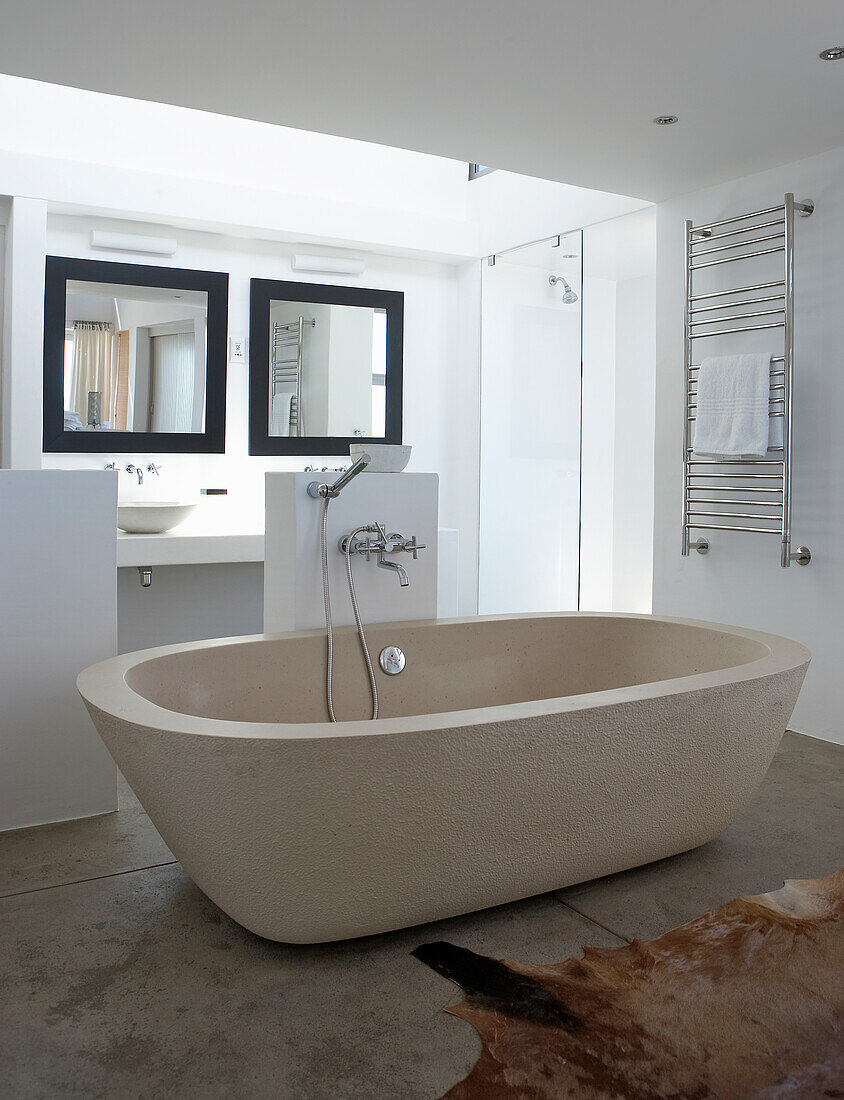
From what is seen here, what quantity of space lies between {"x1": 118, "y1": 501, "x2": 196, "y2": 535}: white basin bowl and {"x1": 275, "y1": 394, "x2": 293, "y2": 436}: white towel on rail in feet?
2.67

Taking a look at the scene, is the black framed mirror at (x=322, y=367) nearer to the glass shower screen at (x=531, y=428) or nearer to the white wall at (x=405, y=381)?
the white wall at (x=405, y=381)

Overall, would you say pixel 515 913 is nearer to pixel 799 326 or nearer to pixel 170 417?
pixel 799 326

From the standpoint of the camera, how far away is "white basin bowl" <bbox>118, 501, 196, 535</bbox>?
4266mm

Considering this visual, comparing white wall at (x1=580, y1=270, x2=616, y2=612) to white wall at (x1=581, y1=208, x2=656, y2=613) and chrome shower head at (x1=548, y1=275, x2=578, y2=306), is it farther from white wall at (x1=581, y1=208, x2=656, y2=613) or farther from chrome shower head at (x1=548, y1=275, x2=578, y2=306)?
chrome shower head at (x1=548, y1=275, x2=578, y2=306)

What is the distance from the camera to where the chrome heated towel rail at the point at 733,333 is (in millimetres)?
3697

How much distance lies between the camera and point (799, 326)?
375 centimetres

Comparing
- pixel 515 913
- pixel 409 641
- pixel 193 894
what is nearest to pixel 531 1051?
pixel 515 913

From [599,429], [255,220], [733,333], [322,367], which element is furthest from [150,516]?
[599,429]

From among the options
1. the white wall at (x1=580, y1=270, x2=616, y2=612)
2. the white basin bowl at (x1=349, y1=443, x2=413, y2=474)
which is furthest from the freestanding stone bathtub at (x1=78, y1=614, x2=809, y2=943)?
the white wall at (x1=580, y1=270, x2=616, y2=612)

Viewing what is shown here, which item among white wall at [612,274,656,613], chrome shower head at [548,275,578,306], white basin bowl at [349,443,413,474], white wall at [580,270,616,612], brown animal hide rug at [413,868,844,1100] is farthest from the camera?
white wall at [612,274,656,613]

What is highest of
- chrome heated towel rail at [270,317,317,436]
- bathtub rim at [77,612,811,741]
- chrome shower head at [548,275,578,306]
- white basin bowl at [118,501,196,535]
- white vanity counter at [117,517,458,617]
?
chrome shower head at [548,275,578,306]

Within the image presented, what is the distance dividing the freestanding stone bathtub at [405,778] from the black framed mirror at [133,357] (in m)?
2.24

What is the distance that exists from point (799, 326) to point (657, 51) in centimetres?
133

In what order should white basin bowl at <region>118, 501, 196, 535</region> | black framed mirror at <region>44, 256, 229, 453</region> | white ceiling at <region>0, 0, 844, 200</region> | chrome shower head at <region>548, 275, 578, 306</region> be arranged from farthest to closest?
chrome shower head at <region>548, 275, 578, 306</region> → black framed mirror at <region>44, 256, 229, 453</region> → white basin bowl at <region>118, 501, 196, 535</region> → white ceiling at <region>0, 0, 844, 200</region>
